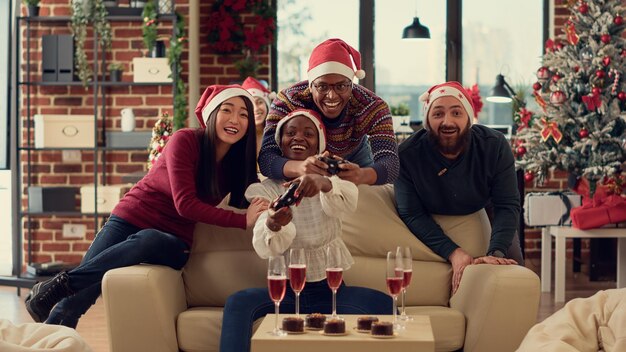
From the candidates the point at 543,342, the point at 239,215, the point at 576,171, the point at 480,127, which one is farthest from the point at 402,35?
the point at 543,342

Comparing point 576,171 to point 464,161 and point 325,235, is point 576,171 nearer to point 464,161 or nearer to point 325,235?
point 464,161

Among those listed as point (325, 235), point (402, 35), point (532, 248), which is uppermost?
point (402, 35)

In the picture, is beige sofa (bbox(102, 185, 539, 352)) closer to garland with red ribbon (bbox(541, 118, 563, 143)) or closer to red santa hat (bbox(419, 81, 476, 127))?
red santa hat (bbox(419, 81, 476, 127))

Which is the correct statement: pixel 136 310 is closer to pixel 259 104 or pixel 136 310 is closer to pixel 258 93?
pixel 259 104

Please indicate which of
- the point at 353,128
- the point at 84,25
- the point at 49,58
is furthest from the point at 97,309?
the point at 353,128

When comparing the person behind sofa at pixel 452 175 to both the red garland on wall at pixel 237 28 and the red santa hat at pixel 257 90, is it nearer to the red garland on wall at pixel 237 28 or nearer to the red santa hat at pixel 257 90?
the red santa hat at pixel 257 90

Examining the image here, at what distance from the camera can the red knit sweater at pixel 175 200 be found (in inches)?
147

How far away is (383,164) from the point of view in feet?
12.5

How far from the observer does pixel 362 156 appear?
4.05 metres

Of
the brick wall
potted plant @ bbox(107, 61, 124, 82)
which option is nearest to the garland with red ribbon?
the brick wall

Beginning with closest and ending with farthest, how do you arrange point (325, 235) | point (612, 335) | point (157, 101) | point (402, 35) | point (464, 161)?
point (612, 335) → point (325, 235) → point (464, 161) → point (157, 101) → point (402, 35)

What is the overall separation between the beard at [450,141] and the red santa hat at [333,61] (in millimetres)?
403

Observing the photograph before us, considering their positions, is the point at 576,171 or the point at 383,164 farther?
the point at 576,171

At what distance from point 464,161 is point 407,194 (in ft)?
0.86
